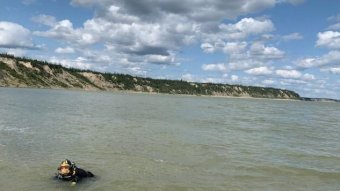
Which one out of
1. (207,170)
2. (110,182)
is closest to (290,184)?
(207,170)

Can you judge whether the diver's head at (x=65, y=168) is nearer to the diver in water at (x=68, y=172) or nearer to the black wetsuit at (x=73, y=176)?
the diver in water at (x=68, y=172)

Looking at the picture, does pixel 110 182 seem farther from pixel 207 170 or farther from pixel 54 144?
pixel 54 144

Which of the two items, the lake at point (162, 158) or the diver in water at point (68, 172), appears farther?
the lake at point (162, 158)

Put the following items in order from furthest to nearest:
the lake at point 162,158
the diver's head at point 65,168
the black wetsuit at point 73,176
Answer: the lake at point 162,158, the black wetsuit at point 73,176, the diver's head at point 65,168

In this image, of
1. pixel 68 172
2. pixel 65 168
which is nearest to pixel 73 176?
pixel 68 172

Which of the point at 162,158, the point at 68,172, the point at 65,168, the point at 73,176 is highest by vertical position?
the point at 65,168

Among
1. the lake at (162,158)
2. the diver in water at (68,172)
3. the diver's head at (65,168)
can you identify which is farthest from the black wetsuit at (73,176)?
the lake at (162,158)

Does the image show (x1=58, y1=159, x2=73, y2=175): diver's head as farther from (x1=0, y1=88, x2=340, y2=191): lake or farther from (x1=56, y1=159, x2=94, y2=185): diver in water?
(x1=0, y1=88, x2=340, y2=191): lake

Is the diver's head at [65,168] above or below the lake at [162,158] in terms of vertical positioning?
above

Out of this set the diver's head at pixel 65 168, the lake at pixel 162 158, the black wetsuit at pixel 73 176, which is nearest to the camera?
the diver's head at pixel 65 168

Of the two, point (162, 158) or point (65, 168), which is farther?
point (162, 158)

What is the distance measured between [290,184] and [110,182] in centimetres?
936

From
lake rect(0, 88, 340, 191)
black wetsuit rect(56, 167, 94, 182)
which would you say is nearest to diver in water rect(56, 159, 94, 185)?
black wetsuit rect(56, 167, 94, 182)

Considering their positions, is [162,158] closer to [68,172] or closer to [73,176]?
[73,176]
